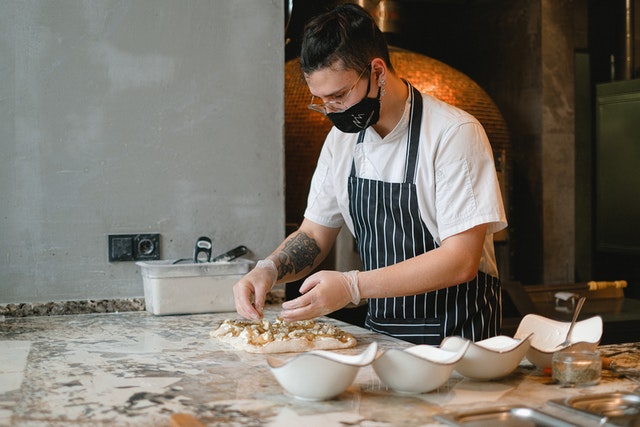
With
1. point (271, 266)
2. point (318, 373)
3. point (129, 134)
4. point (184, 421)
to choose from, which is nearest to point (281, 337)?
point (271, 266)

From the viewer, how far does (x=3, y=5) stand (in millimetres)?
2857

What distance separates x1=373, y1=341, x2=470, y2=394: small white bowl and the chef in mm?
570

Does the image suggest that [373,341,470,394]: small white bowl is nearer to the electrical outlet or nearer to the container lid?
the container lid

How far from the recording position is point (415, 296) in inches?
98.6

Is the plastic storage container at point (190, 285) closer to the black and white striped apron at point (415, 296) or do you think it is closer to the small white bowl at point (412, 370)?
the black and white striped apron at point (415, 296)

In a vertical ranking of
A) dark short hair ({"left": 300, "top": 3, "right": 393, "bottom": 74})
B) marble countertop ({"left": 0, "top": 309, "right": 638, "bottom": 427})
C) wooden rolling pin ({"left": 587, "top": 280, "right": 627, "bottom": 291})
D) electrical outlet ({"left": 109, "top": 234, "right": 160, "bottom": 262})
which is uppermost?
dark short hair ({"left": 300, "top": 3, "right": 393, "bottom": 74})

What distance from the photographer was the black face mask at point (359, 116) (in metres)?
2.36

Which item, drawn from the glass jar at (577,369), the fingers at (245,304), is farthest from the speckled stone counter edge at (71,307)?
the glass jar at (577,369)

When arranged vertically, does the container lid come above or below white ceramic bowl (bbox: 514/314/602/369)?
above

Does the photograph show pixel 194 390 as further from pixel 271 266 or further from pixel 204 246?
pixel 204 246

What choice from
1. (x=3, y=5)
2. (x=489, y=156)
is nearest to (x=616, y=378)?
(x=489, y=156)

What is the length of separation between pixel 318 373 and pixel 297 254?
116cm

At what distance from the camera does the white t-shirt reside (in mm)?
2309

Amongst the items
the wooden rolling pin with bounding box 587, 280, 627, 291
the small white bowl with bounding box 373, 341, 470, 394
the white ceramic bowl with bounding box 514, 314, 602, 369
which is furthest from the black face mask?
the wooden rolling pin with bounding box 587, 280, 627, 291
